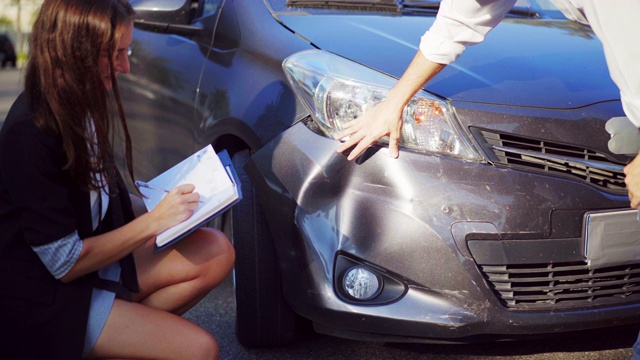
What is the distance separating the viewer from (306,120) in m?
2.95

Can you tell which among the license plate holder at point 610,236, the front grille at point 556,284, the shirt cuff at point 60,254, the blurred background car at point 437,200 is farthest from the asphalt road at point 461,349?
the shirt cuff at point 60,254

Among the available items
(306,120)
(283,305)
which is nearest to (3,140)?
(306,120)

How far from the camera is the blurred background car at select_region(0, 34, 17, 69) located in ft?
96.4

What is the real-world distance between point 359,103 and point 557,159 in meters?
0.61

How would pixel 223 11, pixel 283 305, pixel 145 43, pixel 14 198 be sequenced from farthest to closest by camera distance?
pixel 145 43, pixel 223 11, pixel 283 305, pixel 14 198

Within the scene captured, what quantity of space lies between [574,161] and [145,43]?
2280mm

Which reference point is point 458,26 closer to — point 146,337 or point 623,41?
point 623,41

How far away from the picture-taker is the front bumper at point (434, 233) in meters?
2.72

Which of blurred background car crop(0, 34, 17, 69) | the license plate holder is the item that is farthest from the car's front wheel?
blurred background car crop(0, 34, 17, 69)

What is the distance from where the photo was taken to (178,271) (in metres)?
2.82

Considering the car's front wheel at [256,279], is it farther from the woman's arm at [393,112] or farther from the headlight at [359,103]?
the woman's arm at [393,112]

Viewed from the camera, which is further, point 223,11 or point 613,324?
point 223,11

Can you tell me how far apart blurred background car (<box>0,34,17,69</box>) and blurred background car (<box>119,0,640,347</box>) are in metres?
28.0

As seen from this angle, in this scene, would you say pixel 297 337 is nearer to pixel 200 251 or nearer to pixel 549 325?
pixel 200 251
